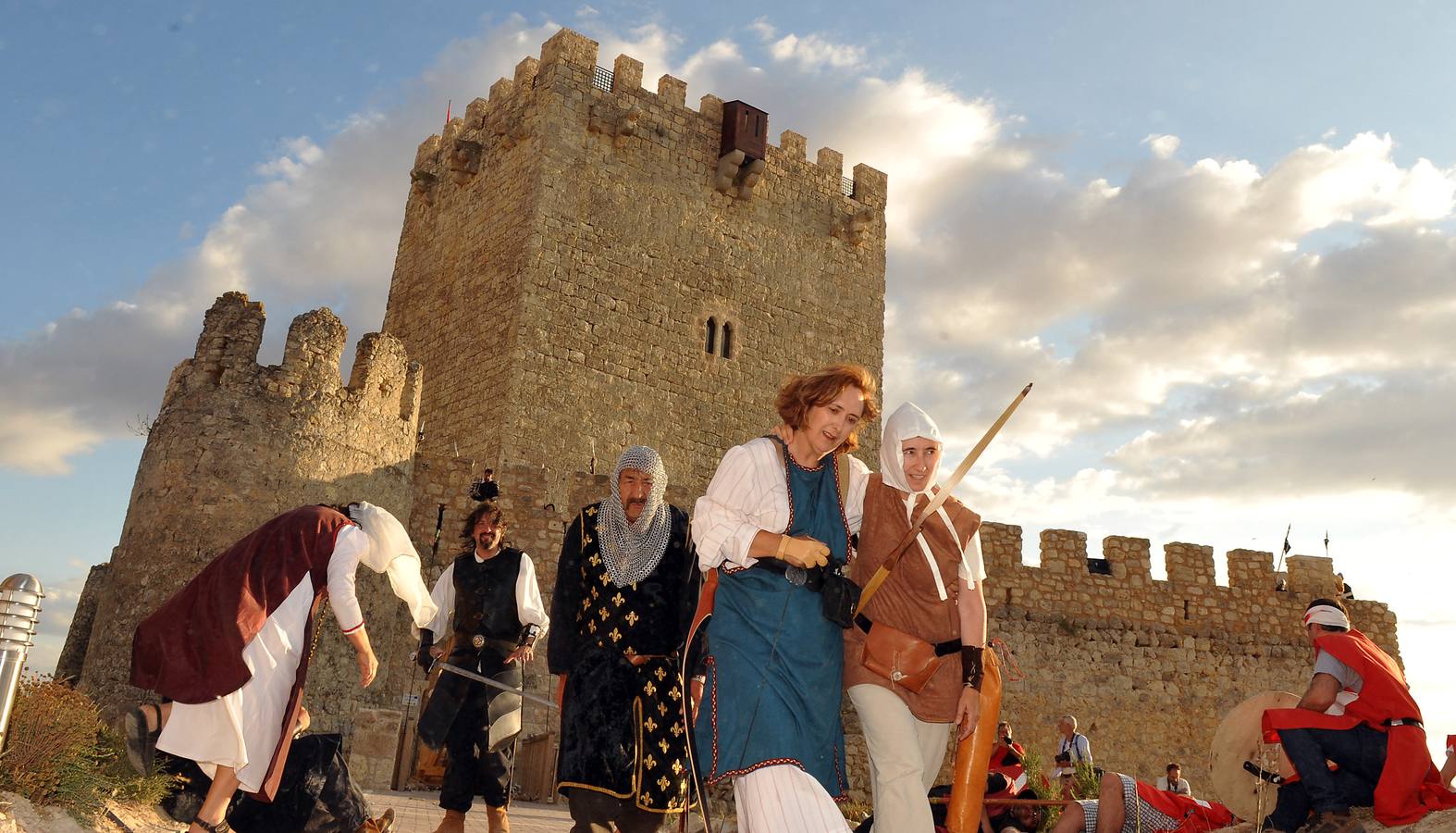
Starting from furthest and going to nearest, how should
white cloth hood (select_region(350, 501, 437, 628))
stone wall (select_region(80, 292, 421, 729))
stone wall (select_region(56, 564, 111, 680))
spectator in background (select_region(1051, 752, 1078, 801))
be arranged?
stone wall (select_region(56, 564, 111, 680))
stone wall (select_region(80, 292, 421, 729))
spectator in background (select_region(1051, 752, 1078, 801))
white cloth hood (select_region(350, 501, 437, 628))

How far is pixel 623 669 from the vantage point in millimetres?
4129

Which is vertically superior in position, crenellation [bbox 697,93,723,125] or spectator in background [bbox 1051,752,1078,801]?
crenellation [bbox 697,93,723,125]

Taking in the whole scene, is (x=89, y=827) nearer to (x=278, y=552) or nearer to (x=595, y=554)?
(x=278, y=552)

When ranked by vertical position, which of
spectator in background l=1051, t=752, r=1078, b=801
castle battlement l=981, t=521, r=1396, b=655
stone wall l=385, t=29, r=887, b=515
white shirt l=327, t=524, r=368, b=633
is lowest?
spectator in background l=1051, t=752, r=1078, b=801

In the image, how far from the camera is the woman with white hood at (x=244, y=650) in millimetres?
3900

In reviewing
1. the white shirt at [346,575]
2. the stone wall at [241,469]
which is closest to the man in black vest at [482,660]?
the white shirt at [346,575]

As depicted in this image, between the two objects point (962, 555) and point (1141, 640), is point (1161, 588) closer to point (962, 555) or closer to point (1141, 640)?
point (1141, 640)

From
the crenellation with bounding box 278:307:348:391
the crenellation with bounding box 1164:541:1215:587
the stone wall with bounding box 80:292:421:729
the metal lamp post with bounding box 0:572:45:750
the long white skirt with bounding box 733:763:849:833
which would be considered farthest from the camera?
the crenellation with bounding box 1164:541:1215:587

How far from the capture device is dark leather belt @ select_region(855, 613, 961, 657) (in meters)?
3.46

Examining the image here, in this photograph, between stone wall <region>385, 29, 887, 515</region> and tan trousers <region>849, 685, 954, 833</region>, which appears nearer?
tan trousers <region>849, 685, 954, 833</region>

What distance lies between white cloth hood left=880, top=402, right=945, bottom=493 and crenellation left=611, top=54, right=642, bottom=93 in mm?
12958

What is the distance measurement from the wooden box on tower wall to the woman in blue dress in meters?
13.1

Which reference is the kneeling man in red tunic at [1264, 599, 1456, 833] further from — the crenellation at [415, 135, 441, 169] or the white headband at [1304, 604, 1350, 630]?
the crenellation at [415, 135, 441, 169]

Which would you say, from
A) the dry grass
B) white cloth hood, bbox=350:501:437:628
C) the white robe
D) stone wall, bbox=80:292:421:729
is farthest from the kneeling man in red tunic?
stone wall, bbox=80:292:421:729
